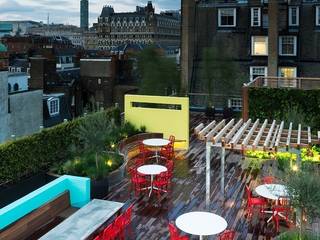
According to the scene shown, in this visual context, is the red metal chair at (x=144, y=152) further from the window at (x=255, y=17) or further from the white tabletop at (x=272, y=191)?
the window at (x=255, y=17)

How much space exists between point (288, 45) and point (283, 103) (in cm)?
1352

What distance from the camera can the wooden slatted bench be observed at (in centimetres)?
960

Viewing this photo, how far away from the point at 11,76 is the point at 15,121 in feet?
33.4

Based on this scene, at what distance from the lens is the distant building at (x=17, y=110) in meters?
26.3

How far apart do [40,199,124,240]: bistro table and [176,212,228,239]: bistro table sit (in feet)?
5.80

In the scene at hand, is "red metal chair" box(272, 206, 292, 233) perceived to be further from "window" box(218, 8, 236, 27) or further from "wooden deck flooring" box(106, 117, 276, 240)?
"window" box(218, 8, 236, 27)

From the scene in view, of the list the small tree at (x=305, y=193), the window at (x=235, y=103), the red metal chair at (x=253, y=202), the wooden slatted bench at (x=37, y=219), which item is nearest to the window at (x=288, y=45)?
the window at (x=235, y=103)

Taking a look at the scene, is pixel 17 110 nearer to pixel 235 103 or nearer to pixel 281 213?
pixel 235 103

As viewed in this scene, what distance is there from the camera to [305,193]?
8.47 m

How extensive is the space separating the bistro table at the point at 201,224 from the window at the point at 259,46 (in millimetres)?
26812

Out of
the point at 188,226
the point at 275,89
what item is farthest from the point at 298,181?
the point at 275,89

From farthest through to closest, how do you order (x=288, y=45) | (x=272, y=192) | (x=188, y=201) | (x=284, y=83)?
(x=288, y=45), (x=284, y=83), (x=188, y=201), (x=272, y=192)

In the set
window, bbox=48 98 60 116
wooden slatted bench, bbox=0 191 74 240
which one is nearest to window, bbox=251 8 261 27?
window, bbox=48 98 60 116

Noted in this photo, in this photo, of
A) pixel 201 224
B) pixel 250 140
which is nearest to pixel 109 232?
pixel 201 224
